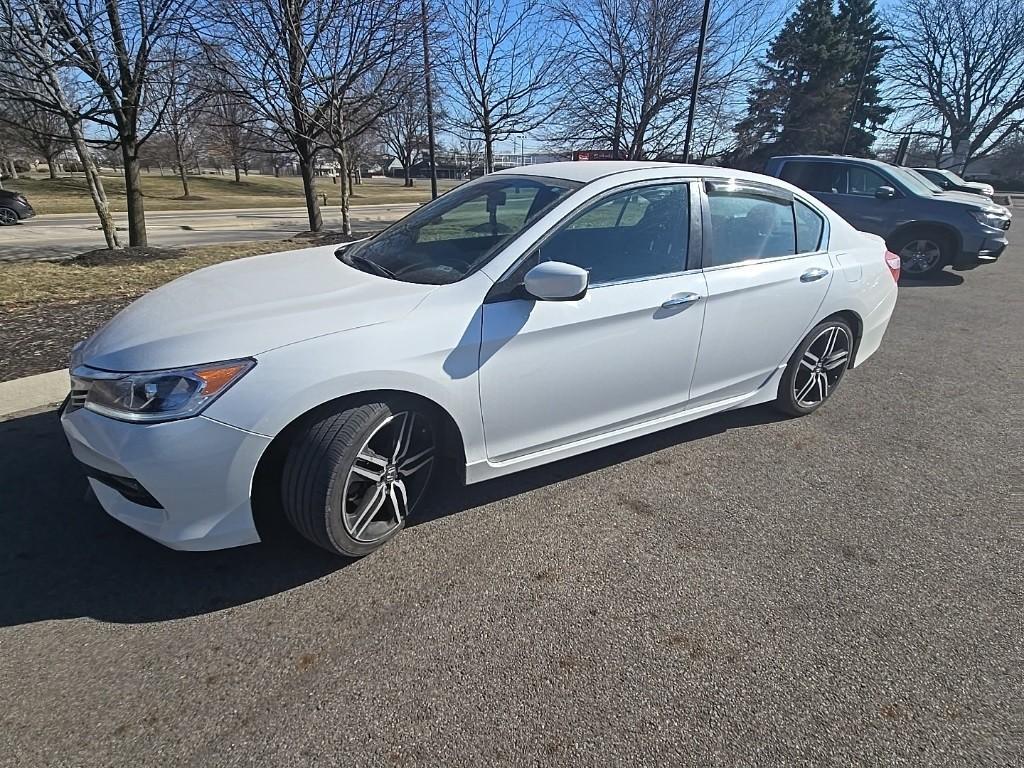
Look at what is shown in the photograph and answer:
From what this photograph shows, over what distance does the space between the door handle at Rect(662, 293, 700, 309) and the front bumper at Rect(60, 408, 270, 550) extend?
6.50 ft

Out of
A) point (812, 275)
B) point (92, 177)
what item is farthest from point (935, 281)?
point (92, 177)

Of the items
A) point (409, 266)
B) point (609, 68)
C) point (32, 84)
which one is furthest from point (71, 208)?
point (409, 266)

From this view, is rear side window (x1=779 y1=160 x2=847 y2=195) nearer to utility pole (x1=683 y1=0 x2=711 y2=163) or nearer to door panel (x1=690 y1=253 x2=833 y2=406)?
utility pole (x1=683 y1=0 x2=711 y2=163)

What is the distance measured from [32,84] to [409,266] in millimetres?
9388

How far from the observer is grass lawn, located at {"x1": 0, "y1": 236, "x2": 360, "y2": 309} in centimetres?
627

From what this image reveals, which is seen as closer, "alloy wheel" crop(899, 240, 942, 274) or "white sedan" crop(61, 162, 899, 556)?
"white sedan" crop(61, 162, 899, 556)

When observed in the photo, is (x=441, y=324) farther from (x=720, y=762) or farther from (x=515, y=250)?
(x=720, y=762)

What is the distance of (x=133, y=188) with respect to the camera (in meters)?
9.89

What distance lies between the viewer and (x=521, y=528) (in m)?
2.67

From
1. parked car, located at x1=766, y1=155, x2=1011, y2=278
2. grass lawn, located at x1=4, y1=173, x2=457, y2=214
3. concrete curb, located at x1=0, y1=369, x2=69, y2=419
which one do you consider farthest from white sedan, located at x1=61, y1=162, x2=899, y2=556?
grass lawn, located at x1=4, y1=173, x2=457, y2=214

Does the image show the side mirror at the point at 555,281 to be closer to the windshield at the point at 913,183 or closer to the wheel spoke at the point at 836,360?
the wheel spoke at the point at 836,360

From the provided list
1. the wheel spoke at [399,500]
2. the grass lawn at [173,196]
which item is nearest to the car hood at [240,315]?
the wheel spoke at [399,500]

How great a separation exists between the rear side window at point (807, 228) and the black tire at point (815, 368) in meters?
0.51

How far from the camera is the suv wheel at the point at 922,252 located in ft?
28.4
